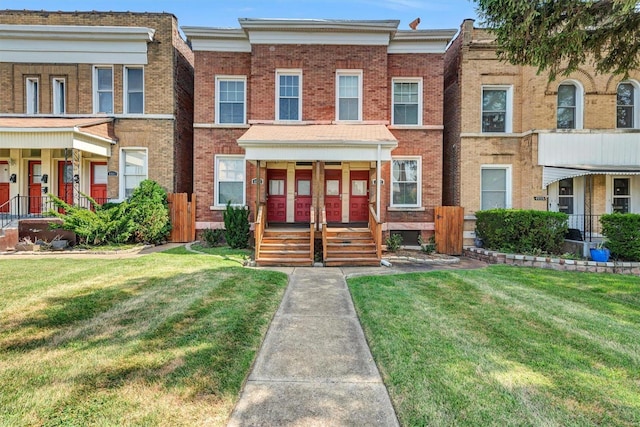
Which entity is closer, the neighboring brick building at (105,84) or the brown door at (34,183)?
the neighboring brick building at (105,84)

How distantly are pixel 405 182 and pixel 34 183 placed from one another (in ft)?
52.4

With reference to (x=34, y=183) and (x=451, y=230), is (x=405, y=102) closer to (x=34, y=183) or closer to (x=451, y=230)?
(x=451, y=230)

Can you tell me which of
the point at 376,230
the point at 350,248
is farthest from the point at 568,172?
the point at 350,248

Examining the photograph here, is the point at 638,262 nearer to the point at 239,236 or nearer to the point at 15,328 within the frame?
the point at 239,236

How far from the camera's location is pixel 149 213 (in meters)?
12.2

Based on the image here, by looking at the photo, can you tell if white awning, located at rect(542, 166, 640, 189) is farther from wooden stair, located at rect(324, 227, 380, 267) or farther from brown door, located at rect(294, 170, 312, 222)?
brown door, located at rect(294, 170, 312, 222)

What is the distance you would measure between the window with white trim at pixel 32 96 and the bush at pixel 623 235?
21682mm

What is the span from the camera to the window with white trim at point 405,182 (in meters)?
13.6

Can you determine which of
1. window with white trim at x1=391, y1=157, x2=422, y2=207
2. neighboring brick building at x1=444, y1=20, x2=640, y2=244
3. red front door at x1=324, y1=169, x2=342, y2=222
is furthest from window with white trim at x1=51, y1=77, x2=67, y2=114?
neighboring brick building at x1=444, y1=20, x2=640, y2=244

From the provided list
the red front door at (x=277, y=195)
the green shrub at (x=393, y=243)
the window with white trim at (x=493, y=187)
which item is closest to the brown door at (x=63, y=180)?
the red front door at (x=277, y=195)

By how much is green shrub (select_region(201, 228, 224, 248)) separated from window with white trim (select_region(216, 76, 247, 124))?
4.57 meters

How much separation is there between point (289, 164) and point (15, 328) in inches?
397

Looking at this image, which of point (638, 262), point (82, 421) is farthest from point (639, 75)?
point (82, 421)

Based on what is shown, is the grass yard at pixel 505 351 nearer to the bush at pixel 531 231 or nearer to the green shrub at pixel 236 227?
the bush at pixel 531 231
